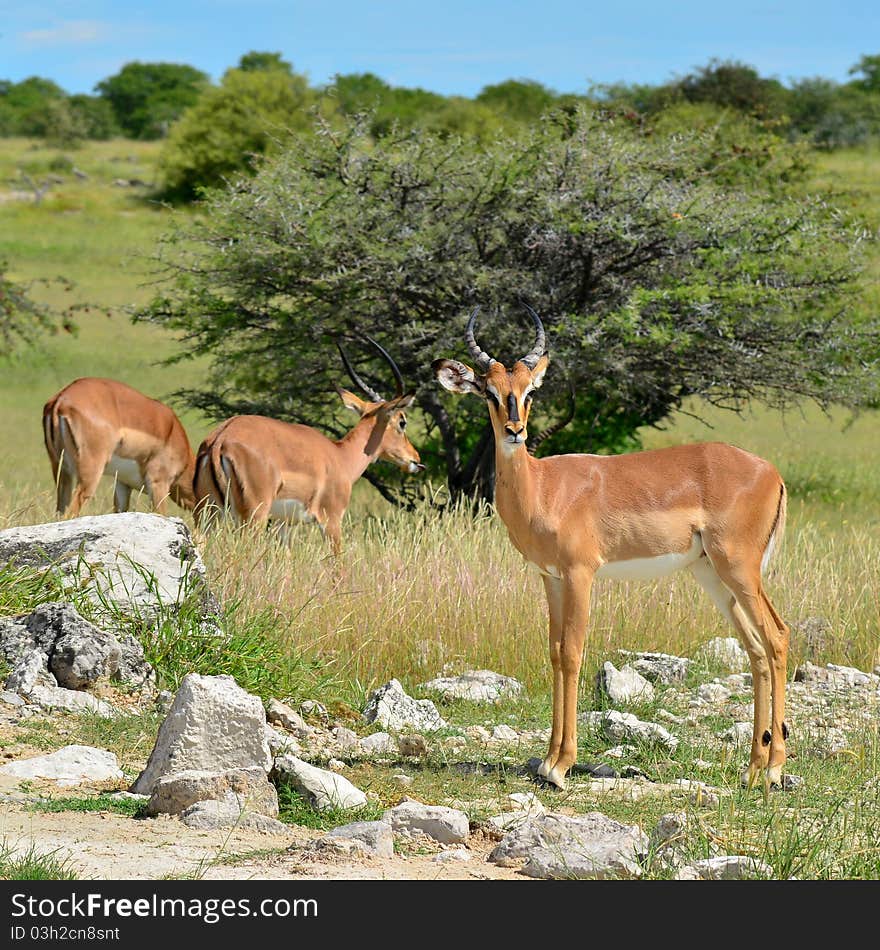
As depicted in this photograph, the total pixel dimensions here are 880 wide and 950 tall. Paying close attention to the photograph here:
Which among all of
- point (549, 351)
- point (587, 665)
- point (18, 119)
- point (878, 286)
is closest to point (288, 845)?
point (587, 665)

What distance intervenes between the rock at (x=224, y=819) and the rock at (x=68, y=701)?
1605mm

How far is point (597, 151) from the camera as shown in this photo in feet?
46.6

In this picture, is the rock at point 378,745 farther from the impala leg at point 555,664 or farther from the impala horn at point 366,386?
the impala horn at point 366,386

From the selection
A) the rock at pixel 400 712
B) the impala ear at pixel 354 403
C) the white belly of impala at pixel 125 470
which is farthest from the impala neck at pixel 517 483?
the white belly of impala at pixel 125 470

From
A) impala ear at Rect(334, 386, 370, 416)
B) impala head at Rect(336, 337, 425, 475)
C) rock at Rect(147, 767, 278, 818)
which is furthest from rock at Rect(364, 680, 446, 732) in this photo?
impala ear at Rect(334, 386, 370, 416)

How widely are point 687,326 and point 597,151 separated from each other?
2.03 metres

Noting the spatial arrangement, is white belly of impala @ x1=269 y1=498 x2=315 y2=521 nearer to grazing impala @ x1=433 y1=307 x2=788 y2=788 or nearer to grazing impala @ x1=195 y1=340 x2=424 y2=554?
grazing impala @ x1=195 y1=340 x2=424 y2=554

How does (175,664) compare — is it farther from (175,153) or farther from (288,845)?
(175,153)

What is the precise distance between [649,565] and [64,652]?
290 centimetres

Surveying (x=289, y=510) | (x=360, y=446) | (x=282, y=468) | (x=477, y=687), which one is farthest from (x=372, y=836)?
(x=360, y=446)

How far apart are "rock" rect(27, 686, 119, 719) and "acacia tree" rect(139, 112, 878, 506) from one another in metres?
7.12

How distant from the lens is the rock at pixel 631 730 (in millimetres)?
6875

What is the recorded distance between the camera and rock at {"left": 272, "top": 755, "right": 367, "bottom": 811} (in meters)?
5.55

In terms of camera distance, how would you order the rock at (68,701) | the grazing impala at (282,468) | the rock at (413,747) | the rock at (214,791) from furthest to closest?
the grazing impala at (282,468), the rock at (68,701), the rock at (413,747), the rock at (214,791)
